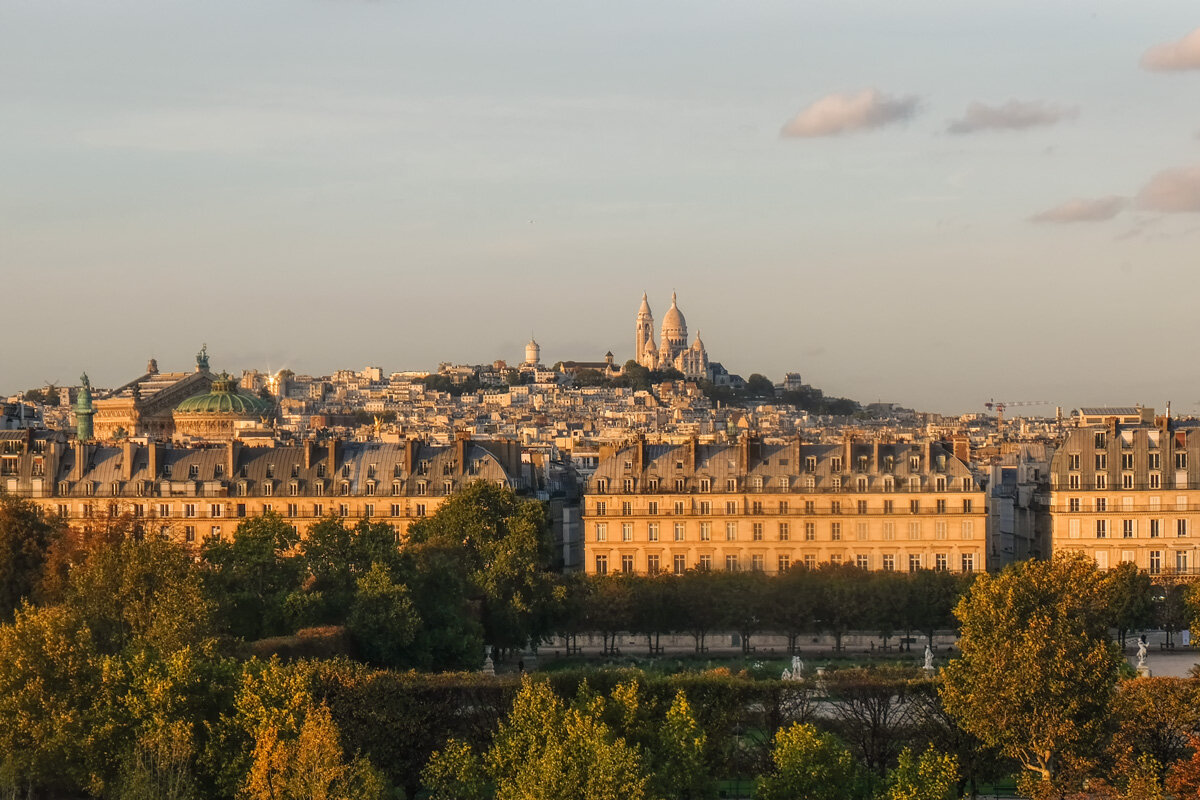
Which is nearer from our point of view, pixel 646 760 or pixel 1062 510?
pixel 646 760

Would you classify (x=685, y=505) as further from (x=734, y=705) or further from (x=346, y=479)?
(x=734, y=705)

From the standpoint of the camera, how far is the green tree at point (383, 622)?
60719mm

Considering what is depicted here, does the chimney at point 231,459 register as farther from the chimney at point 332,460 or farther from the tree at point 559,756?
the tree at point 559,756

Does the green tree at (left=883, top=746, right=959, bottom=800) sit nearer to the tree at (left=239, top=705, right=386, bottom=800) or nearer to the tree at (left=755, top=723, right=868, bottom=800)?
the tree at (left=755, top=723, right=868, bottom=800)

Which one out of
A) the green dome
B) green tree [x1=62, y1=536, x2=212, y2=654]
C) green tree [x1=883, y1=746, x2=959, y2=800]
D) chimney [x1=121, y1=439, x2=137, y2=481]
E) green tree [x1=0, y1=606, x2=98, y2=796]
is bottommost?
green tree [x1=883, y1=746, x2=959, y2=800]

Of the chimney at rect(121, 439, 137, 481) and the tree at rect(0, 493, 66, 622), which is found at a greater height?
the chimney at rect(121, 439, 137, 481)

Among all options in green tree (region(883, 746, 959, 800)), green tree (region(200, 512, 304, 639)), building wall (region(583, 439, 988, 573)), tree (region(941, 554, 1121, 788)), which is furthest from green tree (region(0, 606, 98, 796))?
building wall (region(583, 439, 988, 573))

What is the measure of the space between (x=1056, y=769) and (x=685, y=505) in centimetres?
3933

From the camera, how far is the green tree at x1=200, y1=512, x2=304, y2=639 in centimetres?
6178

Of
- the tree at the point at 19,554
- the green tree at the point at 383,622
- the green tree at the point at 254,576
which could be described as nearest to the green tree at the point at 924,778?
the green tree at the point at 383,622

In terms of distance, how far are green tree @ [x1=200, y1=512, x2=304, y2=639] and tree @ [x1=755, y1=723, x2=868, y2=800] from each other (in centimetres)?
1835

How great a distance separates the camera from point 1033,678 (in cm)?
4528

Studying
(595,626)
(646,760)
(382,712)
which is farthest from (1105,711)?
(595,626)

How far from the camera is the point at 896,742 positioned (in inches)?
1939
